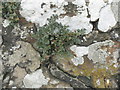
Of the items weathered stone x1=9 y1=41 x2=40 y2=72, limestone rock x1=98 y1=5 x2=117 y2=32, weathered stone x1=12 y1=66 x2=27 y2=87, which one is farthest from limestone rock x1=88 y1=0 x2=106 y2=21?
weathered stone x1=12 y1=66 x2=27 y2=87

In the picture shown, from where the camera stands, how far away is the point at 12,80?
2.52 m

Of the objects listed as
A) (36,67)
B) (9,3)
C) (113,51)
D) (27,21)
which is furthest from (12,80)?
(113,51)

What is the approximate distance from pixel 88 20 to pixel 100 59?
0.46 m

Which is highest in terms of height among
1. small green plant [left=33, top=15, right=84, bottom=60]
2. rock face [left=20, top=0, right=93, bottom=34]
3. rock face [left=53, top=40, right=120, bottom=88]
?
rock face [left=20, top=0, right=93, bottom=34]

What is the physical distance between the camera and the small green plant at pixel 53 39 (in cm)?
255

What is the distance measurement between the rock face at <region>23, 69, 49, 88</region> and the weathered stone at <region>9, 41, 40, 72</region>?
0.06 m

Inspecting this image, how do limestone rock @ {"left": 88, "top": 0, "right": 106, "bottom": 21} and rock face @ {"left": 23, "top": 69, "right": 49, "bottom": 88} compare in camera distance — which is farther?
limestone rock @ {"left": 88, "top": 0, "right": 106, "bottom": 21}

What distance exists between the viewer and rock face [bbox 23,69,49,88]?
98.2 inches

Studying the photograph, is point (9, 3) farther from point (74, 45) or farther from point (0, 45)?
point (74, 45)

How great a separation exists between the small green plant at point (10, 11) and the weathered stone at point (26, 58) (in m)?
0.32

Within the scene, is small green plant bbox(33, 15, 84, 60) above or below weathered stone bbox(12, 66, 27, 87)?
above

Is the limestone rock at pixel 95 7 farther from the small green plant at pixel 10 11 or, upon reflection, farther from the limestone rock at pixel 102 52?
the small green plant at pixel 10 11

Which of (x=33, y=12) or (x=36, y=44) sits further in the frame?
(x=33, y=12)

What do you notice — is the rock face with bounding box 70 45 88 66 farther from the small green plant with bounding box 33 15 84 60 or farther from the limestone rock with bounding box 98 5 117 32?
the limestone rock with bounding box 98 5 117 32
